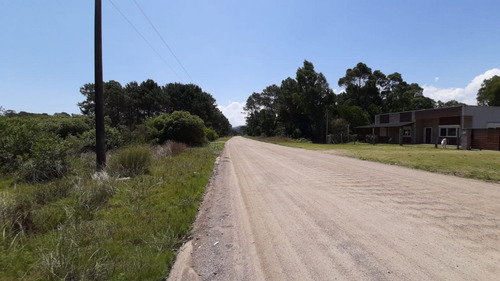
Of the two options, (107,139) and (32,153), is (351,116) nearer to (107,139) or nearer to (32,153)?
(107,139)

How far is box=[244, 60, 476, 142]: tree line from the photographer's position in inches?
2136

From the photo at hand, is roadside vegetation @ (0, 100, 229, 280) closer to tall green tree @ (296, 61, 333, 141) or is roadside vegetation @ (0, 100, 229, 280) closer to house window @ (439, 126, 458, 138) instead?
house window @ (439, 126, 458, 138)

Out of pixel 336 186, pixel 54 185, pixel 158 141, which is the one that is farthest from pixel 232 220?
pixel 158 141

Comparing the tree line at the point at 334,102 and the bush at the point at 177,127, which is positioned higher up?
the tree line at the point at 334,102

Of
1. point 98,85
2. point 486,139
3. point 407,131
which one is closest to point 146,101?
point 407,131

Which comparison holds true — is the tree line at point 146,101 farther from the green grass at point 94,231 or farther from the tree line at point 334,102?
the green grass at point 94,231

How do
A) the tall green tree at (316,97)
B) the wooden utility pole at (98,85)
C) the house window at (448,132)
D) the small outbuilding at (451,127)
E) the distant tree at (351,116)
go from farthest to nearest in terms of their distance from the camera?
the distant tree at (351,116) → the tall green tree at (316,97) → the house window at (448,132) → the small outbuilding at (451,127) → the wooden utility pole at (98,85)

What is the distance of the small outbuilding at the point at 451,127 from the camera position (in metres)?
26.8

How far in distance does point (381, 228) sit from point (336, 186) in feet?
12.9

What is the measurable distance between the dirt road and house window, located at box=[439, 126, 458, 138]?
109ft

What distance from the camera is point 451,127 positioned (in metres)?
36.8

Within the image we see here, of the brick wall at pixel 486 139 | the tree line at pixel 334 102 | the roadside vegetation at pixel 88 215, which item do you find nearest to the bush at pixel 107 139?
the roadside vegetation at pixel 88 215

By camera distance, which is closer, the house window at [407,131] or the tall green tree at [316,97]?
the house window at [407,131]

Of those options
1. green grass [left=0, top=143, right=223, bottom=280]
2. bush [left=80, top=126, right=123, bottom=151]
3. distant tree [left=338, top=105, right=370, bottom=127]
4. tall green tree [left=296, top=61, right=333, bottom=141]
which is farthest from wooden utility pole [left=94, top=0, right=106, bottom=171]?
distant tree [left=338, top=105, right=370, bottom=127]
